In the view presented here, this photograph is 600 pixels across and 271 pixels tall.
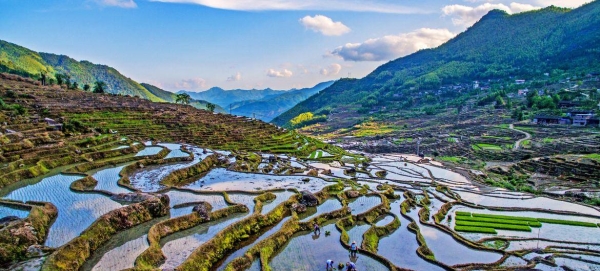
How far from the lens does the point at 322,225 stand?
80.5 feet

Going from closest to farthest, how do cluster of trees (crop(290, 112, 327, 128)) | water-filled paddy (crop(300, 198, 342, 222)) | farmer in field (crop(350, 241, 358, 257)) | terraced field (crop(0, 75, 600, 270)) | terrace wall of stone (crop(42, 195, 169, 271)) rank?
terrace wall of stone (crop(42, 195, 169, 271)), terraced field (crop(0, 75, 600, 270)), farmer in field (crop(350, 241, 358, 257)), water-filled paddy (crop(300, 198, 342, 222)), cluster of trees (crop(290, 112, 327, 128))

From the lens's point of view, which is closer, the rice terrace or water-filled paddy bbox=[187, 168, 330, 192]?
the rice terrace

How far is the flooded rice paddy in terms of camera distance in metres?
18.4

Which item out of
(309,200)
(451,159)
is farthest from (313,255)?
(451,159)

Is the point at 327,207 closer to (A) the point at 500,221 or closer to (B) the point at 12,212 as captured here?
(A) the point at 500,221

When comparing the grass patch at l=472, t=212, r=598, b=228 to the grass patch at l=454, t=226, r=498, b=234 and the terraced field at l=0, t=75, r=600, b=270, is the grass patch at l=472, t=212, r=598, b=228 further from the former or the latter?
the grass patch at l=454, t=226, r=498, b=234

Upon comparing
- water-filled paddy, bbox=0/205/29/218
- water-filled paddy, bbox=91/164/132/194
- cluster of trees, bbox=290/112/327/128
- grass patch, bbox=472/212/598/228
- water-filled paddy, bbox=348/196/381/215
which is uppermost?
water-filled paddy, bbox=0/205/29/218

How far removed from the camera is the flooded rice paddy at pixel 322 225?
1841 cm

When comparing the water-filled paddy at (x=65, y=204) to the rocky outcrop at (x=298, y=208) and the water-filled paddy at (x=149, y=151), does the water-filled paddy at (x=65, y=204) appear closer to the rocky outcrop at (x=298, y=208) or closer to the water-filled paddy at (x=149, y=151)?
the rocky outcrop at (x=298, y=208)

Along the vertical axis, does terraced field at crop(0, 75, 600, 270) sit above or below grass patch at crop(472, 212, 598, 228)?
above

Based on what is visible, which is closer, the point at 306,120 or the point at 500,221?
the point at 500,221

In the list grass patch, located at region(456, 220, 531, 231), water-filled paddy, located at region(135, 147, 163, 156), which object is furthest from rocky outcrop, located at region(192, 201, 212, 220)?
water-filled paddy, located at region(135, 147, 163, 156)

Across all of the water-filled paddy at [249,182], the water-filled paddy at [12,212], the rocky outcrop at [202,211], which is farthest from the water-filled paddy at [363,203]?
the water-filled paddy at [12,212]

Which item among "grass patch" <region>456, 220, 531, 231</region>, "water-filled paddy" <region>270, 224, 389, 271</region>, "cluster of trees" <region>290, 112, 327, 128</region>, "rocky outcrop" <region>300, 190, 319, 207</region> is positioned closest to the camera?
"water-filled paddy" <region>270, 224, 389, 271</region>
